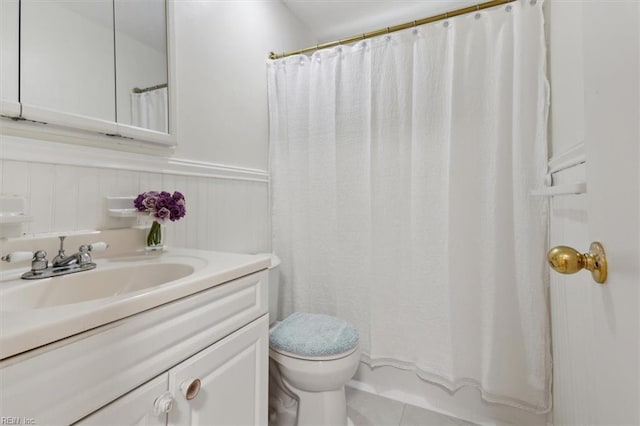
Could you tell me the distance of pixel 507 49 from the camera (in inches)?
50.1

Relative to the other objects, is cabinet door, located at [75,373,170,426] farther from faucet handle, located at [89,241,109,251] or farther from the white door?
the white door

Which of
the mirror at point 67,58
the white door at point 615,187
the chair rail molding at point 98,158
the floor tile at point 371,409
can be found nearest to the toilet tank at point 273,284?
the chair rail molding at point 98,158

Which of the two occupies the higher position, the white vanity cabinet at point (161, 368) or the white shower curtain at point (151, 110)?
the white shower curtain at point (151, 110)

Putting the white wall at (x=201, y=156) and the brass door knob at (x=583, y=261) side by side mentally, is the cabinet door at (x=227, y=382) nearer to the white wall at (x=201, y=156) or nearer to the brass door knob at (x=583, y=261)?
the white wall at (x=201, y=156)

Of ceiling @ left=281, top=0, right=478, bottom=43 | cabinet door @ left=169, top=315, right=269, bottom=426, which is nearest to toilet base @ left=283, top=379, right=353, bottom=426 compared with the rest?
cabinet door @ left=169, top=315, right=269, bottom=426

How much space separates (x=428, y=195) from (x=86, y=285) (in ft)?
4.42

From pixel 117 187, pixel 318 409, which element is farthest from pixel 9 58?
pixel 318 409

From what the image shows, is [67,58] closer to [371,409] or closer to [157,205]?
[157,205]

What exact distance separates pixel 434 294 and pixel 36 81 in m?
1.65

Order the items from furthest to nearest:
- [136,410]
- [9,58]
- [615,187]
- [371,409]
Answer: [371,409] < [9,58] < [136,410] < [615,187]

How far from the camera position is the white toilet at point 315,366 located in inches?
44.5

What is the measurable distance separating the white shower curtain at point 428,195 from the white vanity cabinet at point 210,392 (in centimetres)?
78

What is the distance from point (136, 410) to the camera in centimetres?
55

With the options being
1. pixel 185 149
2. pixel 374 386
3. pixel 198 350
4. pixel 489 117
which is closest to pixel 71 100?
pixel 185 149
